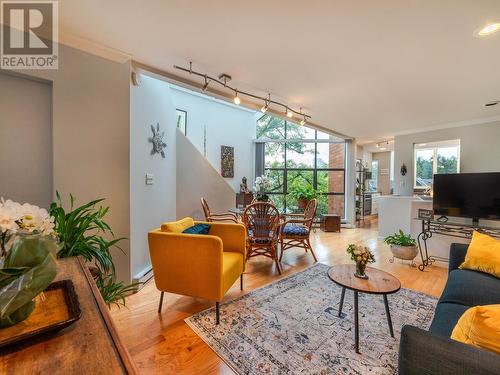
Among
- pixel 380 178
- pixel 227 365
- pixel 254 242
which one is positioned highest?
pixel 380 178

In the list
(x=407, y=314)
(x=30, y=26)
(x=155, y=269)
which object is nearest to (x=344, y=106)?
(x=407, y=314)

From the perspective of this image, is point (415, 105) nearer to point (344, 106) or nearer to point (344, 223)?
point (344, 106)

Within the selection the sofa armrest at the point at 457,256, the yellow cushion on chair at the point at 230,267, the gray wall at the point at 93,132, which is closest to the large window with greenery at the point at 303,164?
the yellow cushion on chair at the point at 230,267

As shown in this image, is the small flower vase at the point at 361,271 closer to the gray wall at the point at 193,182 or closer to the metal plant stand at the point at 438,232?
the metal plant stand at the point at 438,232

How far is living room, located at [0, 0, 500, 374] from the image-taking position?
0.82m

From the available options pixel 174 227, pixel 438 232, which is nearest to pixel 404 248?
pixel 438 232

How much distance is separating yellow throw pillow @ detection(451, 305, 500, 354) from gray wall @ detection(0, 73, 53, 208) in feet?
9.72

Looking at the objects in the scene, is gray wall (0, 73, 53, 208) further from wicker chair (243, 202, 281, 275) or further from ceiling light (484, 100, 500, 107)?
ceiling light (484, 100, 500, 107)

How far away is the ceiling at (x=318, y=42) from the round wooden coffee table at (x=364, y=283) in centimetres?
198

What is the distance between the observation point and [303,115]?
13.1 feet

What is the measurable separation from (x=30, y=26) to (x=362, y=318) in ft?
12.3

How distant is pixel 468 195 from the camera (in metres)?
3.14

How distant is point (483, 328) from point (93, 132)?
2.91 meters

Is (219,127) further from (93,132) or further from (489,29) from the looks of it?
(489,29)
